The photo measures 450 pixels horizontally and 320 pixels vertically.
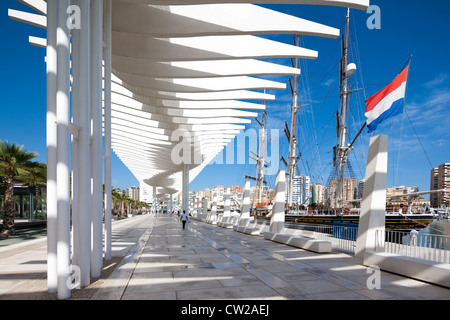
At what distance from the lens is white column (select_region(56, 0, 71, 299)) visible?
5.24 metres

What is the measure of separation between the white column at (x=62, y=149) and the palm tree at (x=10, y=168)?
14436 millimetres

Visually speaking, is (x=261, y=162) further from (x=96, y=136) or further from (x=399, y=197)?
(x=96, y=136)

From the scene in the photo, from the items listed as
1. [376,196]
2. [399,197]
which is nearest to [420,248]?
[376,196]

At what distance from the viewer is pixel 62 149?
529 centimetres

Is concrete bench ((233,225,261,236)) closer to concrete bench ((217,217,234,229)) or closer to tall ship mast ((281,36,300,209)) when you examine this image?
concrete bench ((217,217,234,229))

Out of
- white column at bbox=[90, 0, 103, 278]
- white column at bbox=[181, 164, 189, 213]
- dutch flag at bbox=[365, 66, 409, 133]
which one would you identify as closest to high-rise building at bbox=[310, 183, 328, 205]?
white column at bbox=[181, 164, 189, 213]

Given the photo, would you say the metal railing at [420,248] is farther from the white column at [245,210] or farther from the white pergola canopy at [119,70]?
the white column at [245,210]

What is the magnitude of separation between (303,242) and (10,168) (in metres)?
16.4

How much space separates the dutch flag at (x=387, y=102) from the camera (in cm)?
1022

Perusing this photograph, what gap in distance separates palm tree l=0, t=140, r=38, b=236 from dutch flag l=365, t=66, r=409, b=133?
18.5 meters

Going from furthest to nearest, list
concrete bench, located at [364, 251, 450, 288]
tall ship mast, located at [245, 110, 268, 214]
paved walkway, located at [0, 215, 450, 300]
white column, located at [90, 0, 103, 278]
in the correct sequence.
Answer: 1. tall ship mast, located at [245, 110, 268, 214]
2. white column, located at [90, 0, 103, 278]
3. concrete bench, located at [364, 251, 450, 288]
4. paved walkway, located at [0, 215, 450, 300]

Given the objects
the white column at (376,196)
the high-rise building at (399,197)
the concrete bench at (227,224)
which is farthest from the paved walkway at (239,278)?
the high-rise building at (399,197)
